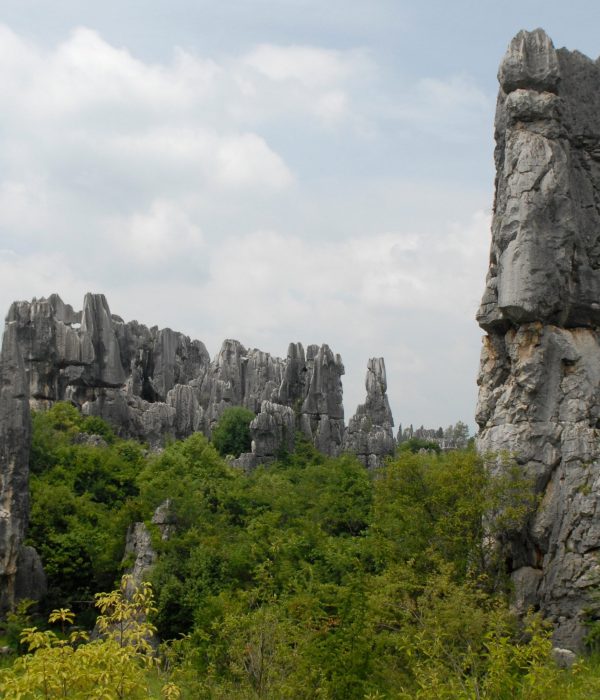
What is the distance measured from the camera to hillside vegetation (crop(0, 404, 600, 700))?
12039mm

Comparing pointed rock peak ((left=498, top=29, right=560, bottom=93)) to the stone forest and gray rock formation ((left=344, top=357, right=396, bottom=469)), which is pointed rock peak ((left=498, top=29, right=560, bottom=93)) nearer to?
the stone forest

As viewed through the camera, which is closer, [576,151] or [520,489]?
[520,489]

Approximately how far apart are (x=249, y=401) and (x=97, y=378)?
62.7 ft

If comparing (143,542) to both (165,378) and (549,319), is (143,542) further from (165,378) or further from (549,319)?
(165,378)

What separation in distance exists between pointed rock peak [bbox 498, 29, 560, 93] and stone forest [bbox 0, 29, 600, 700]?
48 mm

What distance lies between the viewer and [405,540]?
19062 millimetres

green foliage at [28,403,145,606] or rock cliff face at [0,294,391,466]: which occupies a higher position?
rock cliff face at [0,294,391,466]

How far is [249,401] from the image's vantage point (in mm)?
64188

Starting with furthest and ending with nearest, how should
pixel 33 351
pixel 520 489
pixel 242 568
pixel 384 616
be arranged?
pixel 33 351 → pixel 242 568 → pixel 520 489 → pixel 384 616

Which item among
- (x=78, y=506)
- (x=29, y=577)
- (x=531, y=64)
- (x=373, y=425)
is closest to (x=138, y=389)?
(x=373, y=425)

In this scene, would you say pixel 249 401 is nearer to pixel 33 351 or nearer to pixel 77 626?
pixel 33 351

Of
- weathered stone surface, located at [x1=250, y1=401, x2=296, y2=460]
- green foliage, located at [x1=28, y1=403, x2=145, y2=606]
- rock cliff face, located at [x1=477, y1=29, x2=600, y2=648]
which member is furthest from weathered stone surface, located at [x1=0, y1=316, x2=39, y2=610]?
weathered stone surface, located at [x1=250, y1=401, x2=296, y2=460]

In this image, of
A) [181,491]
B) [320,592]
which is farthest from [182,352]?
[320,592]

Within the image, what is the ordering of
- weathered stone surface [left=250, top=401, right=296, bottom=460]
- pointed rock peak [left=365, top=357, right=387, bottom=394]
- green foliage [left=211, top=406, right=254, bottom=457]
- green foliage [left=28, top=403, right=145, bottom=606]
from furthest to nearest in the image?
pointed rock peak [left=365, top=357, right=387, bottom=394], green foliage [left=211, top=406, right=254, bottom=457], weathered stone surface [left=250, top=401, right=296, bottom=460], green foliage [left=28, top=403, right=145, bottom=606]
